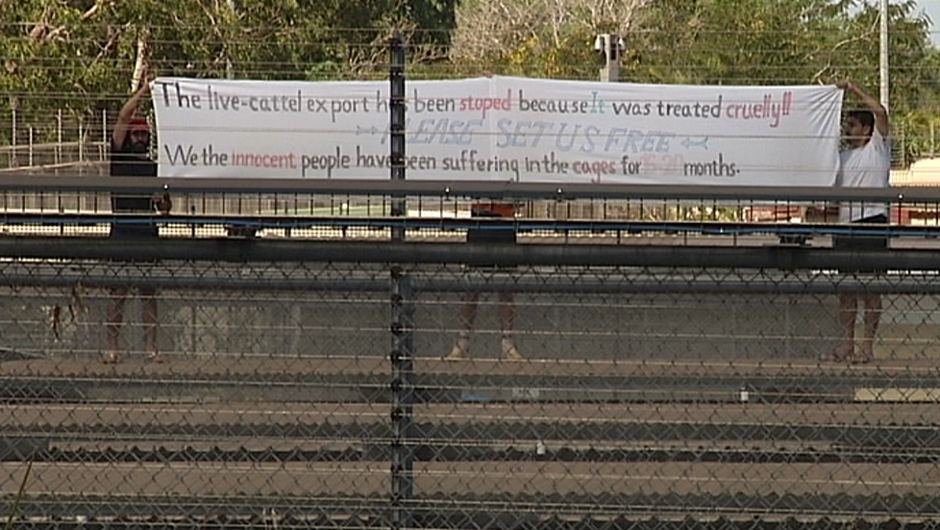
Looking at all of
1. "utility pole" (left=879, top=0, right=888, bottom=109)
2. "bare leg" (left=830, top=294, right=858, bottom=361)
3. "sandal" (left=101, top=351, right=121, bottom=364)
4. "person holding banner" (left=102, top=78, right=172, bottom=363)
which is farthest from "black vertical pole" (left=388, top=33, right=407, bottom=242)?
"utility pole" (left=879, top=0, right=888, bottom=109)

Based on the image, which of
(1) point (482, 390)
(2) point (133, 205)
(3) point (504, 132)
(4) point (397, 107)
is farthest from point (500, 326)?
(3) point (504, 132)

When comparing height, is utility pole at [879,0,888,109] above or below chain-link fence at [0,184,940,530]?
above

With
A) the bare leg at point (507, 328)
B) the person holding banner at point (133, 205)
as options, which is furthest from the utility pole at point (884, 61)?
the bare leg at point (507, 328)

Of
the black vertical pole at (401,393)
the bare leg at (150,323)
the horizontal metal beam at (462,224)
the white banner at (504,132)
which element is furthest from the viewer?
the white banner at (504,132)

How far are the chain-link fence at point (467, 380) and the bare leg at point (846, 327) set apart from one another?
0.03 meters

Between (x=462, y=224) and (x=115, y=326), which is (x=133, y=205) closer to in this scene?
(x=115, y=326)

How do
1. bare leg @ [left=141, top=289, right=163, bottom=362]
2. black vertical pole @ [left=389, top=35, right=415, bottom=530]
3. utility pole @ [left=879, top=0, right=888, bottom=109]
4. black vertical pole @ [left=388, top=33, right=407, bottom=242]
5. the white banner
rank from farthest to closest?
utility pole @ [left=879, top=0, right=888, bottom=109] < the white banner < black vertical pole @ [left=388, top=33, right=407, bottom=242] < bare leg @ [left=141, top=289, right=163, bottom=362] < black vertical pole @ [left=389, top=35, right=415, bottom=530]

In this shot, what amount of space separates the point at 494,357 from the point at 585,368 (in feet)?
0.95

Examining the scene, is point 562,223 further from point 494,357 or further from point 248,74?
point 248,74

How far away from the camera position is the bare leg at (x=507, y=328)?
5570 millimetres

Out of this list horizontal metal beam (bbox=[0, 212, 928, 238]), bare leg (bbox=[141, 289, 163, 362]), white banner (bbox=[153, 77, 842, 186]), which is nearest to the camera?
horizontal metal beam (bbox=[0, 212, 928, 238])

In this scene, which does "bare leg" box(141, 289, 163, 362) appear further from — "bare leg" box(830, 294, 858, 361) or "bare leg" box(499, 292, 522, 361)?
"bare leg" box(830, 294, 858, 361)

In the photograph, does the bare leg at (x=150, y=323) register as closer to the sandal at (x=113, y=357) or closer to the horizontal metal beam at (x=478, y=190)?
the sandal at (x=113, y=357)

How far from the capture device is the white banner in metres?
10.7
